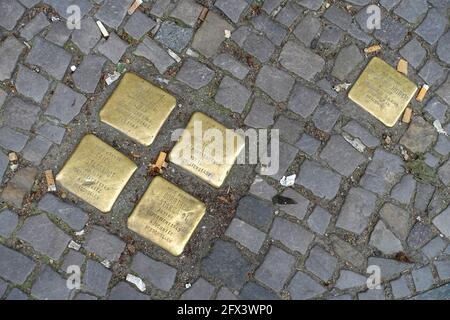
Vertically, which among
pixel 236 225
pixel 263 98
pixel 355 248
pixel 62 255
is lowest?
pixel 62 255

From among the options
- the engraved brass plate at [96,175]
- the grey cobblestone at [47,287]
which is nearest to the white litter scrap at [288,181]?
the engraved brass plate at [96,175]

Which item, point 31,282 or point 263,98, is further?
point 263,98

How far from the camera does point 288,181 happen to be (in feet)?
11.6

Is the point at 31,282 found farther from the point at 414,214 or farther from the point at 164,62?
the point at 414,214

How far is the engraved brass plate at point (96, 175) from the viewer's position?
11.1 ft

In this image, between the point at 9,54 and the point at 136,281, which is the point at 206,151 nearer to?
the point at 136,281

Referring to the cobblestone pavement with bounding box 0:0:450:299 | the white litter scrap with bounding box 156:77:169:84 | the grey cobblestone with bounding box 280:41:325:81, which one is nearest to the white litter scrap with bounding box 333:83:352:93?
the cobblestone pavement with bounding box 0:0:450:299

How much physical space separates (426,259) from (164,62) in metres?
2.56

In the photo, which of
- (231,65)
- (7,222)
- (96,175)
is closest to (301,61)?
(231,65)

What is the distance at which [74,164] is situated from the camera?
338 centimetres
